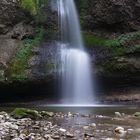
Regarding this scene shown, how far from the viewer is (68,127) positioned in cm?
1030

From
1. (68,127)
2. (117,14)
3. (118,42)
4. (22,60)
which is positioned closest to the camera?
(68,127)

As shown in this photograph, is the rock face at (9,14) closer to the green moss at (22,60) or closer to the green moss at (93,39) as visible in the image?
the green moss at (22,60)

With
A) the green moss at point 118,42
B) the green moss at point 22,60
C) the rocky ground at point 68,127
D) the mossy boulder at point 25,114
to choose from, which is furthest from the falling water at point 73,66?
the mossy boulder at point 25,114

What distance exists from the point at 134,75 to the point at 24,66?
5.13 metres

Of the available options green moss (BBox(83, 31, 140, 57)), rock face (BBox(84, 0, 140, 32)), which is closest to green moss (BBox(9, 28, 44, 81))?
green moss (BBox(83, 31, 140, 57))

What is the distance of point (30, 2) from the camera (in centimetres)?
1948

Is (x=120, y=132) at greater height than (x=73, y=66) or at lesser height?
lesser

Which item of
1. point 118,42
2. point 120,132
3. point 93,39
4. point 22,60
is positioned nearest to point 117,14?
point 118,42

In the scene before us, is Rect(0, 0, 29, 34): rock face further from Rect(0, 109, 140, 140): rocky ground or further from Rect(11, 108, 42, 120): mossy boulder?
Rect(11, 108, 42, 120): mossy boulder

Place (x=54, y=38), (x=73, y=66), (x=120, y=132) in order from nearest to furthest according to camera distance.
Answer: (x=120, y=132), (x=73, y=66), (x=54, y=38)

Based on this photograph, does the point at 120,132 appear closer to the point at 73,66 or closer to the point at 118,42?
the point at 73,66

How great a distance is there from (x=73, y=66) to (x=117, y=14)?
3422mm

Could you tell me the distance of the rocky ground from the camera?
884 centimetres

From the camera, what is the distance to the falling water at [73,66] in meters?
18.2
